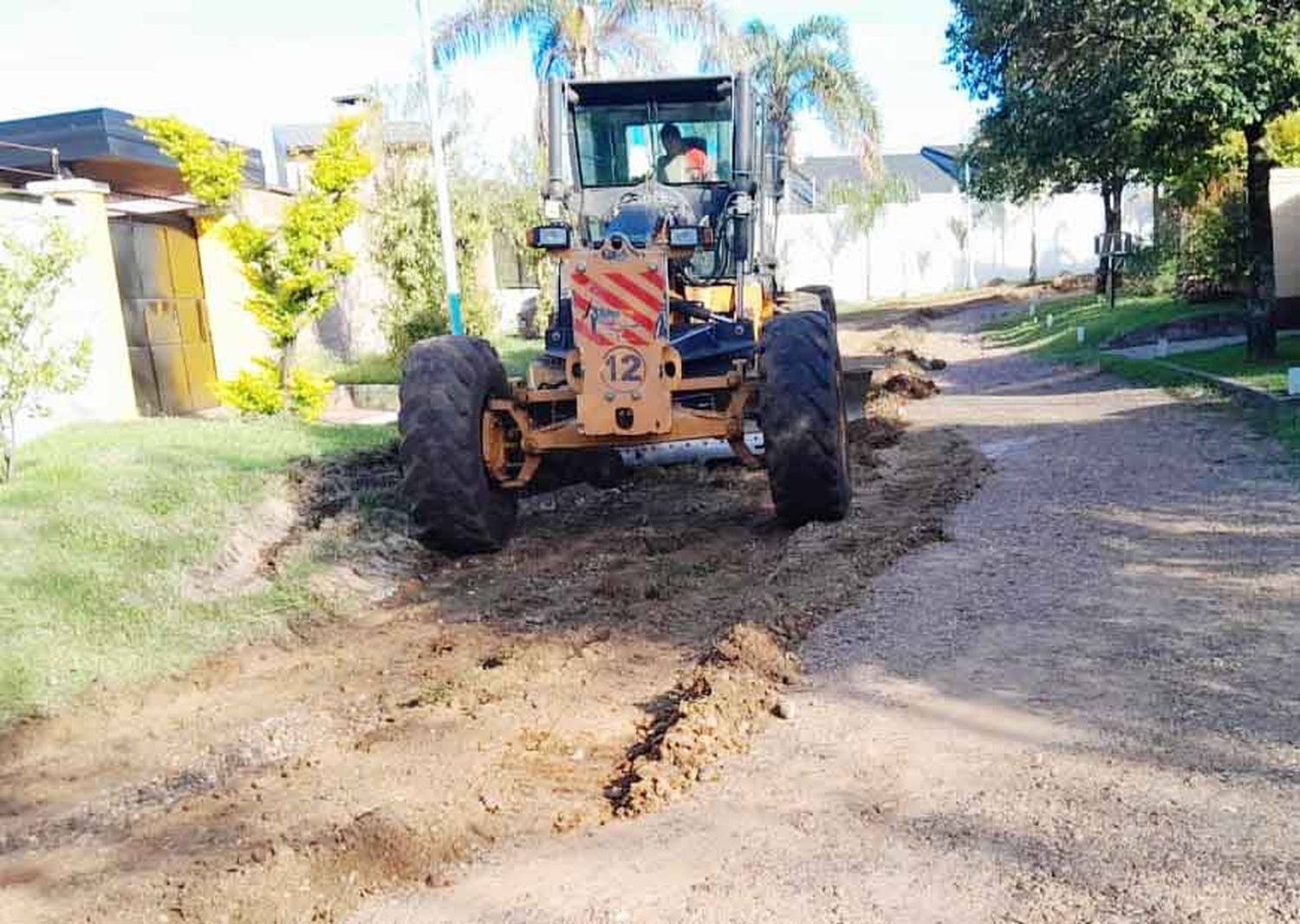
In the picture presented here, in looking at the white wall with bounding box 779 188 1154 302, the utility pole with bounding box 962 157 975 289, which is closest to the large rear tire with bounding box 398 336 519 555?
the white wall with bounding box 779 188 1154 302

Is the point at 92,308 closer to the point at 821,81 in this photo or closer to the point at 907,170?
the point at 821,81

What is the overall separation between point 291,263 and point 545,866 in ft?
33.8

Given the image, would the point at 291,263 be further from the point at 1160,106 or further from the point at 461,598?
the point at 1160,106

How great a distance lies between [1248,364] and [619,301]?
29.8 ft

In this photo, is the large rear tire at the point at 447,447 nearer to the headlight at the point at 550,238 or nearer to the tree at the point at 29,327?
the headlight at the point at 550,238

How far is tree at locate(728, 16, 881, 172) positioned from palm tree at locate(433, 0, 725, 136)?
13419mm

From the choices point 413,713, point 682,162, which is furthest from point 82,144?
point 413,713

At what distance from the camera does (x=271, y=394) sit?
44.0ft

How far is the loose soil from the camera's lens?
3.97 meters

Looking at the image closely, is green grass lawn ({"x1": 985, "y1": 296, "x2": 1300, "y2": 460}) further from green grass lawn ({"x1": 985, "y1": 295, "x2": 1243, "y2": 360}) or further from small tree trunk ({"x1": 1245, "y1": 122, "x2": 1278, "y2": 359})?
small tree trunk ({"x1": 1245, "y1": 122, "x2": 1278, "y2": 359})

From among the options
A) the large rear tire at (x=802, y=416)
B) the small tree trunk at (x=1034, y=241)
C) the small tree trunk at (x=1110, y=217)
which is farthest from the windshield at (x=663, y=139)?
the small tree trunk at (x=1034, y=241)

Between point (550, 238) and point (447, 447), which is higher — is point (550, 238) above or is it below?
above

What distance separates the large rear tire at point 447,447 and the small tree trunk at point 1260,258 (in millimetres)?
9488

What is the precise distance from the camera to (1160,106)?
11719mm
